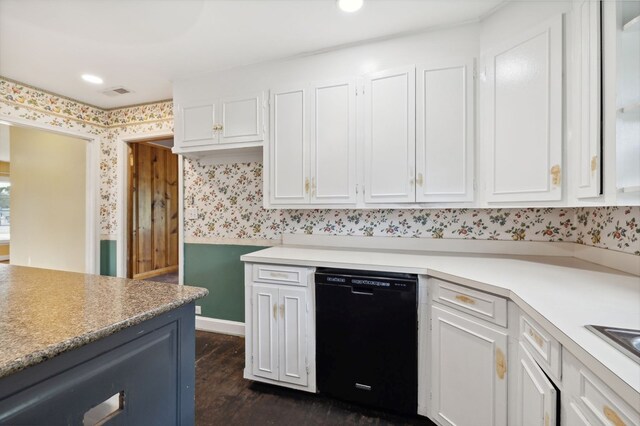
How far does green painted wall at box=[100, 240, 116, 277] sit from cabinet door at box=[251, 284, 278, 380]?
2.48 m

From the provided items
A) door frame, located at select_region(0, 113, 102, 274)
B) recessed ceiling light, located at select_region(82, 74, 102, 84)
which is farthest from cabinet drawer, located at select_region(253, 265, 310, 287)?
door frame, located at select_region(0, 113, 102, 274)

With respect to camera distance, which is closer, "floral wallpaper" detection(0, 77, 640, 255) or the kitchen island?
the kitchen island

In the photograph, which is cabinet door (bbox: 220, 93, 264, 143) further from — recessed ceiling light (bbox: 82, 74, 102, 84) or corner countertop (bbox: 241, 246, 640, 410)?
recessed ceiling light (bbox: 82, 74, 102, 84)

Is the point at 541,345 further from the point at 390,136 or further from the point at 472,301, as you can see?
the point at 390,136

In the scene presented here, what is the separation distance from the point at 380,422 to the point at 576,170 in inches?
66.4

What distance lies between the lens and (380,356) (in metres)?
1.68

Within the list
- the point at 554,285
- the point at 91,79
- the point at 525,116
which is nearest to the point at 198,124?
the point at 91,79

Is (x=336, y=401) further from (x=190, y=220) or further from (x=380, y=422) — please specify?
(x=190, y=220)

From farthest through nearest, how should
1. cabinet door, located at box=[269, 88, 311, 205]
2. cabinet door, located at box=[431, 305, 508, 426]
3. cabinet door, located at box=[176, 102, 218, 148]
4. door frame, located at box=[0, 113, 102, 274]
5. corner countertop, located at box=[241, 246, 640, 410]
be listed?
door frame, located at box=[0, 113, 102, 274], cabinet door, located at box=[176, 102, 218, 148], cabinet door, located at box=[269, 88, 311, 205], cabinet door, located at box=[431, 305, 508, 426], corner countertop, located at box=[241, 246, 640, 410]

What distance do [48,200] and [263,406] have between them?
4433mm

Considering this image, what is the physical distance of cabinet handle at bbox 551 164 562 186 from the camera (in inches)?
56.7

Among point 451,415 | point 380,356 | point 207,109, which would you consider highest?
point 207,109

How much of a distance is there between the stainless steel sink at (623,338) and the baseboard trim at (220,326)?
2619 mm

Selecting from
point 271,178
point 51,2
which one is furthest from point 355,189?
point 51,2
